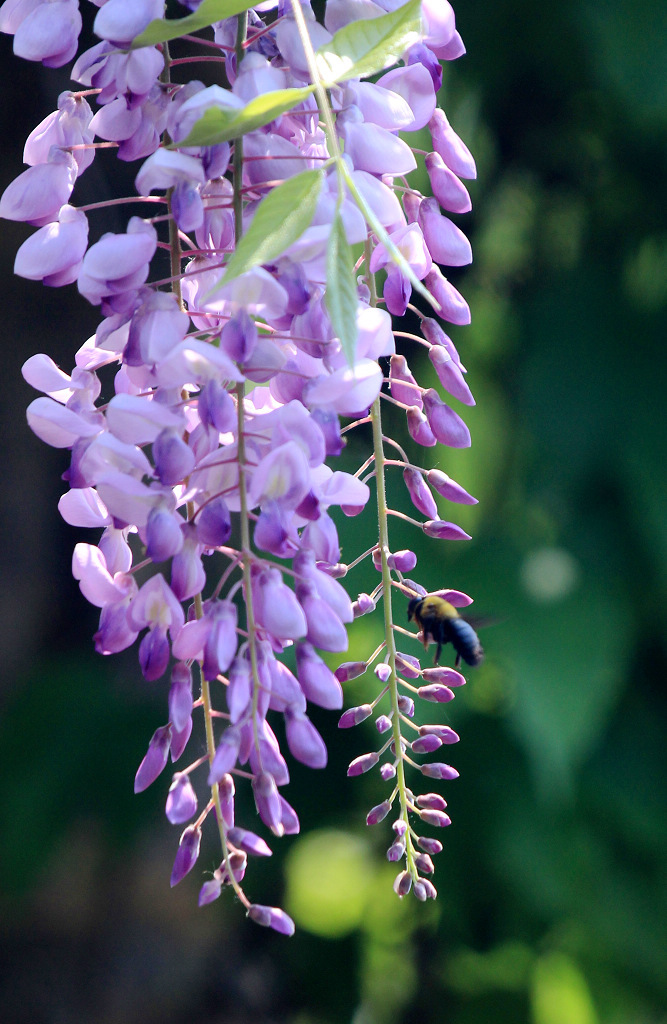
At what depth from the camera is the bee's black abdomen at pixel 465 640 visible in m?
0.69

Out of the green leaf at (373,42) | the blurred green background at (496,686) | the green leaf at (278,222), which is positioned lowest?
the blurred green background at (496,686)

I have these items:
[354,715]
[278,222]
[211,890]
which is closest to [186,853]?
[211,890]

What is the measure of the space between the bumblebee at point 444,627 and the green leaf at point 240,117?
1.09ft

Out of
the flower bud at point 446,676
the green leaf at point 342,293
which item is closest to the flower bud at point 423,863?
the flower bud at point 446,676

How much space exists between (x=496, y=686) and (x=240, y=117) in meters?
1.44

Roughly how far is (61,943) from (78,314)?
1241mm

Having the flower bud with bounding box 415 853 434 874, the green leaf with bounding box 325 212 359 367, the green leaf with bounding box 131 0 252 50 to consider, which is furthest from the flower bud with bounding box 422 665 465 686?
the green leaf with bounding box 131 0 252 50

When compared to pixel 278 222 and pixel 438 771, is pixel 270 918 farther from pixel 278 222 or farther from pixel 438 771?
pixel 278 222

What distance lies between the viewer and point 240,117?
0.44 metres

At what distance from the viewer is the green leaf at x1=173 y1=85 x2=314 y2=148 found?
0.44 m

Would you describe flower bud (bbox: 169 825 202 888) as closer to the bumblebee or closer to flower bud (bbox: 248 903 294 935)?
flower bud (bbox: 248 903 294 935)

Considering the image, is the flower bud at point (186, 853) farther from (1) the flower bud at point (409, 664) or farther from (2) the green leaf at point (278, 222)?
(2) the green leaf at point (278, 222)

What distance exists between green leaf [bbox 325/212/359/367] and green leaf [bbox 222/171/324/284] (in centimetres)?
2

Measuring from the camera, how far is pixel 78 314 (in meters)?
1.86
